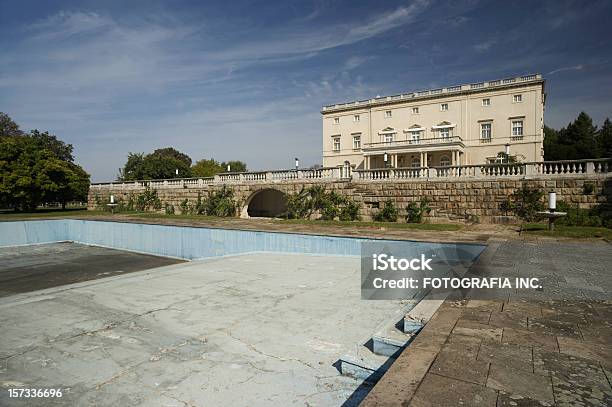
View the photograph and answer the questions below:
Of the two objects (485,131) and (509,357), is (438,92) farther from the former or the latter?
(509,357)

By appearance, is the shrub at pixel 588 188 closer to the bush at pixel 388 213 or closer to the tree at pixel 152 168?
the bush at pixel 388 213

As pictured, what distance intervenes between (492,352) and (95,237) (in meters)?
18.7

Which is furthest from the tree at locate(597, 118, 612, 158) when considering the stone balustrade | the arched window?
the stone balustrade

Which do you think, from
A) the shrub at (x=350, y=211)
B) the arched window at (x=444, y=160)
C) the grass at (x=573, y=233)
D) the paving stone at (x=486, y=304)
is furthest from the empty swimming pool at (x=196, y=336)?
the arched window at (x=444, y=160)

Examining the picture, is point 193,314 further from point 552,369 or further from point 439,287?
point 552,369

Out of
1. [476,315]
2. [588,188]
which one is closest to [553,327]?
[476,315]

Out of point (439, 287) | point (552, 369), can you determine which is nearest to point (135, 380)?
point (552, 369)

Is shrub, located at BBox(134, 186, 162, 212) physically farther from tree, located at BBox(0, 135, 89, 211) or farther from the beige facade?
the beige facade

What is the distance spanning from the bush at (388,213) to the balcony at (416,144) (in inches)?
563

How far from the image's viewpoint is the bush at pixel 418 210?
631 inches

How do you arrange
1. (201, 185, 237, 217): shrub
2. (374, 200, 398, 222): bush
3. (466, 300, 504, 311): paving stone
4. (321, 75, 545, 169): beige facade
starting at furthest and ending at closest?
(321, 75, 545, 169): beige facade
(201, 185, 237, 217): shrub
(374, 200, 398, 222): bush
(466, 300, 504, 311): paving stone

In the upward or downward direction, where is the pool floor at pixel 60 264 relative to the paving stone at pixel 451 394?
downward

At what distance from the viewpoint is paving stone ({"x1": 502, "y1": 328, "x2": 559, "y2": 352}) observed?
294 centimetres

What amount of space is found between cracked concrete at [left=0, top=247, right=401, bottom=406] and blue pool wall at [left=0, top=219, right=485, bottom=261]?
10.6ft
